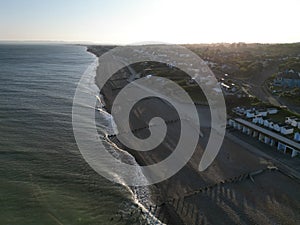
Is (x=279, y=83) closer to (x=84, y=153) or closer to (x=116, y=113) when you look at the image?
(x=116, y=113)

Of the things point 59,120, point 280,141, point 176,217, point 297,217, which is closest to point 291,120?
point 280,141

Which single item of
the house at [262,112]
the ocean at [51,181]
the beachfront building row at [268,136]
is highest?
the house at [262,112]

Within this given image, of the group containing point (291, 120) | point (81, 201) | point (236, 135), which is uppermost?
point (291, 120)

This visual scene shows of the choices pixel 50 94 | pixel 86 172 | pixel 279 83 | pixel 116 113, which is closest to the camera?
pixel 86 172

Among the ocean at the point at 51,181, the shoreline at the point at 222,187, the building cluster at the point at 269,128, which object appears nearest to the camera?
the shoreline at the point at 222,187

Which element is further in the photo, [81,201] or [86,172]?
[86,172]

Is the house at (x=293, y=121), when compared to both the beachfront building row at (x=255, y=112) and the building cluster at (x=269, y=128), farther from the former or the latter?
the beachfront building row at (x=255, y=112)

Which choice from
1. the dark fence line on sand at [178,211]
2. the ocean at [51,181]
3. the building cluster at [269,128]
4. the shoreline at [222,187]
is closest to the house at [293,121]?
the building cluster at [269,128]

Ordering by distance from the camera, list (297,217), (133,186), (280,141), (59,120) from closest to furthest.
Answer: (297,217), (133,186), (280,141), (59,120)
